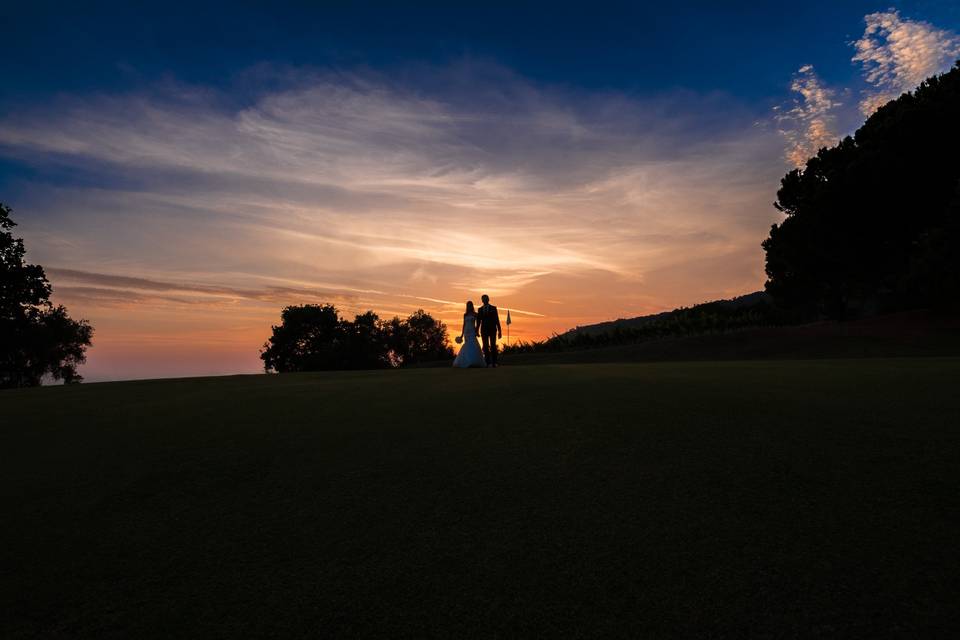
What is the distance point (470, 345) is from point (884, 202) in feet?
84.6

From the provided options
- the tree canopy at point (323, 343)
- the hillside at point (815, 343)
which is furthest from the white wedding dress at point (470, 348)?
the tree canopy at point (323, 343)

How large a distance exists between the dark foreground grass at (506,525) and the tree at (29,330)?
32.3m

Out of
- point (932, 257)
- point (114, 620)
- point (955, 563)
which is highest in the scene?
point (932, 257)

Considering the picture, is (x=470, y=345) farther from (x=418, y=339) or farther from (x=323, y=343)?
(x=418, y=339)

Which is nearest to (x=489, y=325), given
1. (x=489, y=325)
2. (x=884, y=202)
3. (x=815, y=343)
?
(x=489, y=325)

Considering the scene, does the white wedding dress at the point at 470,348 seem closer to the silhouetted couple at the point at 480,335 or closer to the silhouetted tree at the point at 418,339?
the silhouetted couple at the point at 480,335

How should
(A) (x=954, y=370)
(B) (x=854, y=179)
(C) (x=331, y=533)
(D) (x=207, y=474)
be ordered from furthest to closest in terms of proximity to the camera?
(B) (x=854, y=179) → (A) (x=954, y=370) → (D) (x=207, y=474) → (C) (x=331, y=533)

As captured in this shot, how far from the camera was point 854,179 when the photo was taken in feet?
103

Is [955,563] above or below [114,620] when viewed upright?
below

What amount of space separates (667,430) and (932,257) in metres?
25.8

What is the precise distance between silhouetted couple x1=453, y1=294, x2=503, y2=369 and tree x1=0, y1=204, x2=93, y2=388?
27.7 metres

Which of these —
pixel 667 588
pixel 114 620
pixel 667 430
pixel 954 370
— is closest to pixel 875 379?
pixel 954 370

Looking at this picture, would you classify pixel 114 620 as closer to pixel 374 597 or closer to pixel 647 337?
pixel 374 597

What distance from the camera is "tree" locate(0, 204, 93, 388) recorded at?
3250 centimetres
